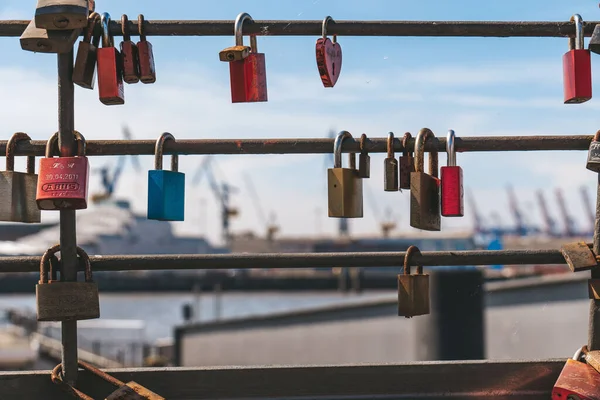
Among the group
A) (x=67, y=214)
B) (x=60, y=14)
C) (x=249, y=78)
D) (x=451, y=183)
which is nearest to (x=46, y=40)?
(x=60, y=14)

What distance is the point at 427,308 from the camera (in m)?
3.51

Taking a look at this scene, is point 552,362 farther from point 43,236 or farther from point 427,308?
point 43,236

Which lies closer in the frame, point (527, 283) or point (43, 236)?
point (527, 283)

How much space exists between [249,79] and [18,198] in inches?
43.5

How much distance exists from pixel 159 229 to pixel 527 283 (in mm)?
145180

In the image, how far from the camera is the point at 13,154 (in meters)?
3.42

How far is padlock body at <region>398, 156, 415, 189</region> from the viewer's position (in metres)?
3.58

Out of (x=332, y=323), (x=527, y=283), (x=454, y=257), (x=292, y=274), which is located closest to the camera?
(x=454, y=257)

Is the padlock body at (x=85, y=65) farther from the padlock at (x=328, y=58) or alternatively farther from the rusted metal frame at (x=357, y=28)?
the padlock at (x=328, y=58)

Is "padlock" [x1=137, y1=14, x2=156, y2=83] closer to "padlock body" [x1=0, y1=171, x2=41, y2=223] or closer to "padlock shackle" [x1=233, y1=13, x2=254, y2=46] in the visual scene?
"padlock shackle" [x1=233, y1=13, x2=254, y2=46]

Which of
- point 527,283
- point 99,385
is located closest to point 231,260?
point 99,385

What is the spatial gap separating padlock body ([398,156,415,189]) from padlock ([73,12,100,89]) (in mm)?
1391

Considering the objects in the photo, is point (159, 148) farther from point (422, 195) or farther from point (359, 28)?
point (422, 195)

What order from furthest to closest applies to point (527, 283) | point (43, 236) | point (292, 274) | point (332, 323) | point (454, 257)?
1. point (43, 236)
2. point (292, 274)
3. point (332, 323)
4. point (527, 283)
5. point (454, 257)
